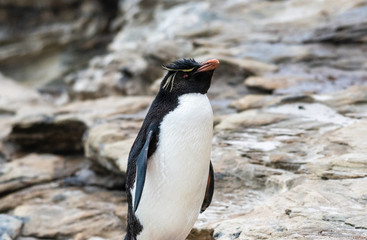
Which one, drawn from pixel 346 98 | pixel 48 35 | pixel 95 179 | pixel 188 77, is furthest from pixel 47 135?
pixel 48 35

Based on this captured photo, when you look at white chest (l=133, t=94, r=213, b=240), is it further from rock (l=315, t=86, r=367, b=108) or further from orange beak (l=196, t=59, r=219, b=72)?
rock (l=315, t=86, r=367, b=108)

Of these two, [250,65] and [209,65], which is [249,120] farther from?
[209,65]

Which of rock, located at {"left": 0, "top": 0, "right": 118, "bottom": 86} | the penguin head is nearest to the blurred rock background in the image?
the penguin head

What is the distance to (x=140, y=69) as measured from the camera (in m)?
6.40

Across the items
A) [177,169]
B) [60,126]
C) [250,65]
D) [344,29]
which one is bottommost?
[60,126]

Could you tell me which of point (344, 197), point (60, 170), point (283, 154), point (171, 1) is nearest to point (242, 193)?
point (283, 154)

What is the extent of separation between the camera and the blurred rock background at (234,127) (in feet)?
8.97

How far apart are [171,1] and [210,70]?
273 inches

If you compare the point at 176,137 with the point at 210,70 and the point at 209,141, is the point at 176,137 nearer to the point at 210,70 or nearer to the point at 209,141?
the point at 209,141

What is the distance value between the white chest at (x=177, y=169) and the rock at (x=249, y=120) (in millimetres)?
1569

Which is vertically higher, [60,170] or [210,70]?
[210,70]

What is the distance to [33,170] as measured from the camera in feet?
14.9

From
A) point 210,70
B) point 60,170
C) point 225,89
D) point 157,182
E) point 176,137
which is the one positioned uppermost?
point 210,70

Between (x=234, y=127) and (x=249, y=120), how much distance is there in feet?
0.51
